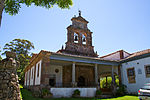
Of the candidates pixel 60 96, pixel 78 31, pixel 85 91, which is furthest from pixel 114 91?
pixel 78 31

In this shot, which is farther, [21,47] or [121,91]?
[21,47]

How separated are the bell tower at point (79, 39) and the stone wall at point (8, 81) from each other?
29.0ft

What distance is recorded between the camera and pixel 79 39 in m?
16.2

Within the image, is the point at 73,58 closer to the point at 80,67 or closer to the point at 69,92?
the point at 69,92

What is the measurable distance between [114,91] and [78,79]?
189 inches

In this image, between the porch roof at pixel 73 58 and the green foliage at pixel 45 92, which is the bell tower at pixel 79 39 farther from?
the green foliage at pixel 45 92

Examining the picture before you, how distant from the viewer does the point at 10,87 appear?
5762 mm

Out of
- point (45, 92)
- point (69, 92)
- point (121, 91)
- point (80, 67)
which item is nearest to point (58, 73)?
point (80, 67)

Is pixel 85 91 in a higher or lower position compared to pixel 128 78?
lower

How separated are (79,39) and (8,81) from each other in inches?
451

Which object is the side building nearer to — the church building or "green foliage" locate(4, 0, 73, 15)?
the church building

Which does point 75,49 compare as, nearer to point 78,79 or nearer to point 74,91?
point 78,79

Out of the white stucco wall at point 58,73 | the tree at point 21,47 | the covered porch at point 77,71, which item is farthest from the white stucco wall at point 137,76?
the tree at point 21,47

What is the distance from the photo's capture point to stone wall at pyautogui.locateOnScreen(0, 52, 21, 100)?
555 centimetres
